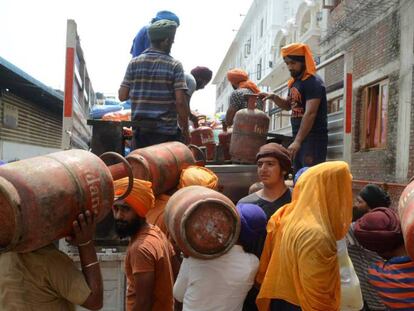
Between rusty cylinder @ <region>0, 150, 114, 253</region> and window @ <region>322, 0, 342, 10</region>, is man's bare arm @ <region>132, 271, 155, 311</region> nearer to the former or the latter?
rusty cylinder @ <region>0, 150, 114, 253</region>

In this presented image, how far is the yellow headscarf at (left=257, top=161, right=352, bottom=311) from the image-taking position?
2.17 meters

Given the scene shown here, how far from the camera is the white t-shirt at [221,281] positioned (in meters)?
2.30

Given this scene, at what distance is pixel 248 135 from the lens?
14.7 feet

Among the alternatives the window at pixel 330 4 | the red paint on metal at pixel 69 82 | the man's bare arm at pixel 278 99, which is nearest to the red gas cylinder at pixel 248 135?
the man's bare arm at pixel 278 99

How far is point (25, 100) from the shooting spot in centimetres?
1355

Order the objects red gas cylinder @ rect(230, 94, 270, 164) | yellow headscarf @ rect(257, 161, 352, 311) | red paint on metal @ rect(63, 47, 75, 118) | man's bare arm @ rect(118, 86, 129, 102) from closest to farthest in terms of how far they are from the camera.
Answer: yellow headscarf @ rect(257, 161, 352, 311) < red paint on metal @ rect(63, 47, 75, 118) < man's bare arm @ rect(118, 86, 129, 102) < red gas cylinder @ rect(230, 94, 270, 164)

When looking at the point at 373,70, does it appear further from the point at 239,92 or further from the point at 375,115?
the point at 239,92

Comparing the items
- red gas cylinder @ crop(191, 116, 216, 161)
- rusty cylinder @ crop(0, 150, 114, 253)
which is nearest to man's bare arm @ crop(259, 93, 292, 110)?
red gas cylinder @ crop(191, 116, 216, 161)

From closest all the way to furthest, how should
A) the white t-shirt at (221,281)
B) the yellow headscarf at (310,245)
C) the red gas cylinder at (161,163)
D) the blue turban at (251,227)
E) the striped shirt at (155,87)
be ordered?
1. the yellow headscarf at (310,245)
2. the white t-shirt at (221,281)
3. the blue turban at (251,227)
4. the red gas cylinder at (161,163)
5. the striped shirt at (155,87)

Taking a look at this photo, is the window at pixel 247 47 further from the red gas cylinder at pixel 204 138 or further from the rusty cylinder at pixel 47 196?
the rusty cylinder at pixel 47 196

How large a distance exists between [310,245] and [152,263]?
2.88 ft

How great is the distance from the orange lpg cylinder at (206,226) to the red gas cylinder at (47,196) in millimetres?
375

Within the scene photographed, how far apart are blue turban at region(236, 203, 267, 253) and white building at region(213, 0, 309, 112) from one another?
1644 centimetres

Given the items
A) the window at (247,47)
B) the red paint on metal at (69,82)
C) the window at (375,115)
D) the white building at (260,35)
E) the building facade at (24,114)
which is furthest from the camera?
the window at (247,47)
